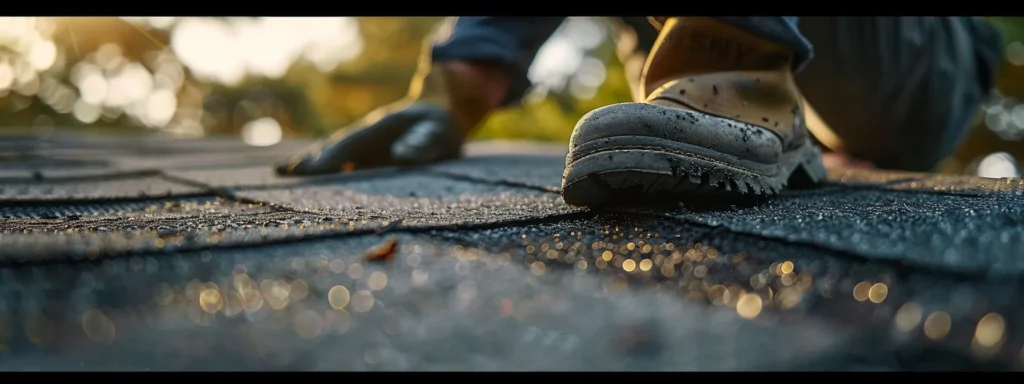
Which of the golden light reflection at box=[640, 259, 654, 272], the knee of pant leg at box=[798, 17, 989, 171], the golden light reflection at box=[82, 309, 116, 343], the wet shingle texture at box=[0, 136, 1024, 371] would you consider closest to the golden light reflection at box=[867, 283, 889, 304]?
the wet shingle texture at box=[0, 136, 1024, 371]

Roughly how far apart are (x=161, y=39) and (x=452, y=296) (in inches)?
665

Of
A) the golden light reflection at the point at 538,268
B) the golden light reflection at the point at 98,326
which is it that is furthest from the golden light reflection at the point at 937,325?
the golden light reflection at the point at 98,326

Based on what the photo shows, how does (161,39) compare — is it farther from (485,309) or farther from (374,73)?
(485,309)

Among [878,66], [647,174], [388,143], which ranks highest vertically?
[878,66]

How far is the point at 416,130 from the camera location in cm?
168

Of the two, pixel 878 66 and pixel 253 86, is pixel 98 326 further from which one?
pixel 253 86

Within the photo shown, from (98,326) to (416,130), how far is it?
4.21ft

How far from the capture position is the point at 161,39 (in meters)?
15.1

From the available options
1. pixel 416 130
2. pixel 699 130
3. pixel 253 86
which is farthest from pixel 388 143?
pixel 253 86

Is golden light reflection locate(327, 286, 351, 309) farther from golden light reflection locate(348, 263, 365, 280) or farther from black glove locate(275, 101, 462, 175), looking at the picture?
black glove locate(275, 101, 462, 175)

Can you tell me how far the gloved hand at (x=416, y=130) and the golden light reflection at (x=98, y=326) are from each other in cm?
109

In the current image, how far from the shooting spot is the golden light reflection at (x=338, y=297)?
18.1 inches

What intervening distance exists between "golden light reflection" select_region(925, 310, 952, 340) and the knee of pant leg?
1.50m

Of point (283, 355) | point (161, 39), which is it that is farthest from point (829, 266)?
point (161, 39)
